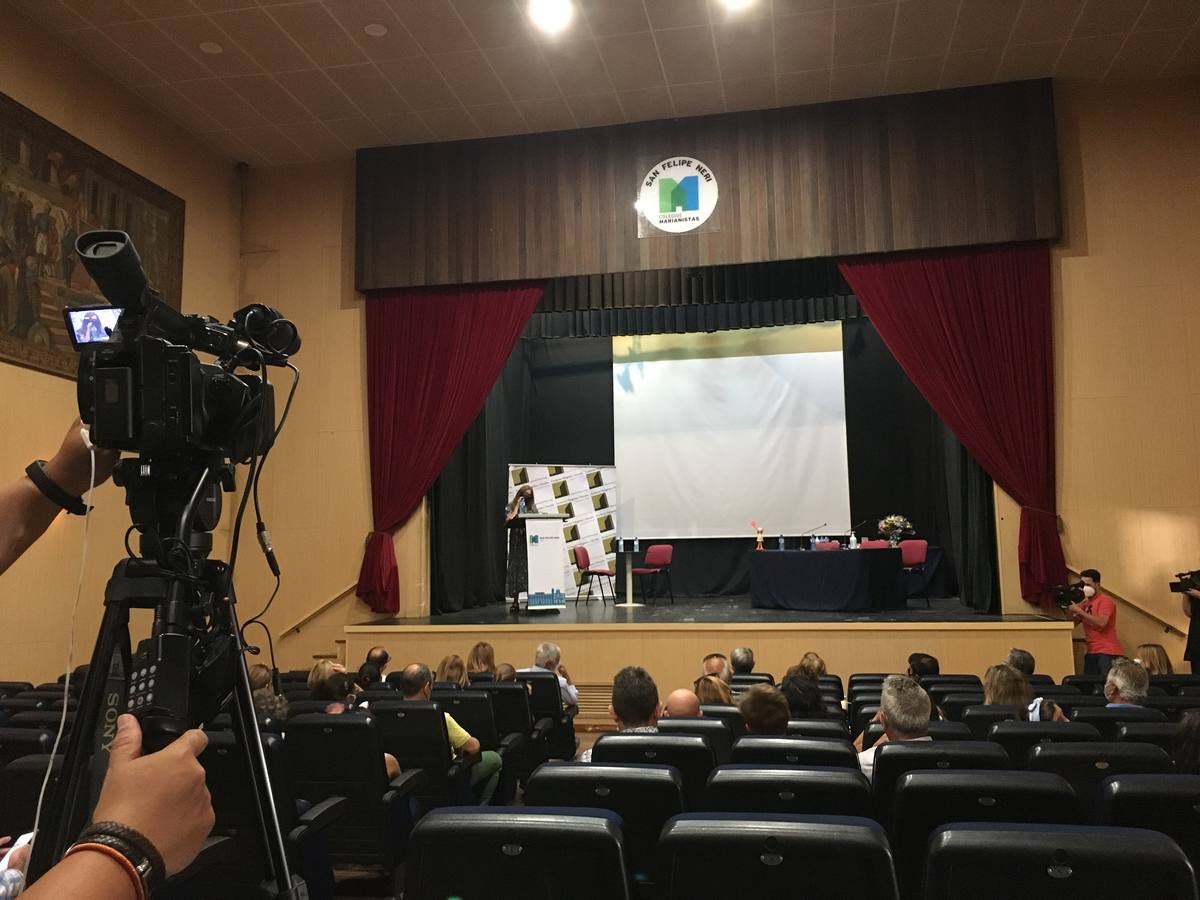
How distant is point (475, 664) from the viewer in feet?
20.6

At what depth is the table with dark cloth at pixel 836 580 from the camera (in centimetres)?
909

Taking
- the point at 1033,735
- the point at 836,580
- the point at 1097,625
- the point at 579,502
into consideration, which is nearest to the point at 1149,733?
the point at 1033,735

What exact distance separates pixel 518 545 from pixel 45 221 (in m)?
5.81

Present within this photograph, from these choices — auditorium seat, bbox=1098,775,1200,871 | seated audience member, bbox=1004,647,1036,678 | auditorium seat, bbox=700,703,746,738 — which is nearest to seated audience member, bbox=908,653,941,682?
seated audience member, bbox=1004,647,1036,678

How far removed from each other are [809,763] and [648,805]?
72 centimetres

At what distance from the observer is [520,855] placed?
1.62 metres

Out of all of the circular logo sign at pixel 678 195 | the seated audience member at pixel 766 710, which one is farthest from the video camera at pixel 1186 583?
the circular logo sign at pixel 678 195

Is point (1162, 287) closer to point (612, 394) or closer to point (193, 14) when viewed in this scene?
point (612, 394)

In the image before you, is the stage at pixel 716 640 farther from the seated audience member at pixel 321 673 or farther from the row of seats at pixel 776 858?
the row of seats at pixel 776 858

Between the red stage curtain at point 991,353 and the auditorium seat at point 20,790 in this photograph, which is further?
the red stage curtain at point 991,353

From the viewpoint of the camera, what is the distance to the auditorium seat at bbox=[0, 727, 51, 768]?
114 inches

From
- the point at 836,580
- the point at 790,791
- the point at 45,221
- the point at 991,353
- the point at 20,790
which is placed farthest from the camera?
the point at 836,580

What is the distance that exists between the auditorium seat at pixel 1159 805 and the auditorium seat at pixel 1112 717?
174 cm

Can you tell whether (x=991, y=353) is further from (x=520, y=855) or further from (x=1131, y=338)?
(x=520, y=855)
